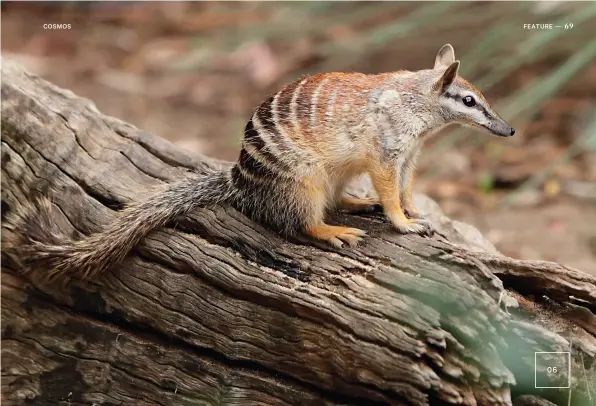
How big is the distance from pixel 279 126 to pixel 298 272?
0.56 meters

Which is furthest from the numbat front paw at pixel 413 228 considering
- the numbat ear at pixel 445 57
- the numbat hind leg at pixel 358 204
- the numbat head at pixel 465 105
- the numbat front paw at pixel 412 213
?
the numbat ear at pixel 445 57

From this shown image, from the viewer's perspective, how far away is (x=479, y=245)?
321 centimetres

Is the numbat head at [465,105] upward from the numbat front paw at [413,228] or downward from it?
upward

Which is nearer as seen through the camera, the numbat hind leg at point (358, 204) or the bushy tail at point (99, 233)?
the bushy tail at point (99, 233)

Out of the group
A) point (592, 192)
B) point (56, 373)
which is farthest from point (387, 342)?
point (592, 192)

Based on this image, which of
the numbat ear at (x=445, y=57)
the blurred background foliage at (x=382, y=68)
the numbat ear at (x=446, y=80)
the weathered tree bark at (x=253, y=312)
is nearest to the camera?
the weathered tree bark at (x=253, y=312)

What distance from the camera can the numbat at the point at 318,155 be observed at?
2693 mm

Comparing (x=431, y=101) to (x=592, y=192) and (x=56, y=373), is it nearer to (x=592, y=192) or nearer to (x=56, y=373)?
(x=56, y=373)

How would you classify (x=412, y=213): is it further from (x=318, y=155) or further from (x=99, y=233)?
(x=99, y=233)

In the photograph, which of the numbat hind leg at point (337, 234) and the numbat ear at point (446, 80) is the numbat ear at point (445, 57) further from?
the numbat hind leg at point (337, 234)

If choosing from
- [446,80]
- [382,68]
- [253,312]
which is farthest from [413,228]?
[382,68]

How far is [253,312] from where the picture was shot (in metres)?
2.57

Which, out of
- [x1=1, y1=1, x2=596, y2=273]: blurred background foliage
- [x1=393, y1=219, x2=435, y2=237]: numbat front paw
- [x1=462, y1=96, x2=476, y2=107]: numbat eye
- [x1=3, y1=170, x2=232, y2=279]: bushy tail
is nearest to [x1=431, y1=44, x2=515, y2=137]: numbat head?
[x1=462, y1=96, x2=476, y2=107]: numbat eye

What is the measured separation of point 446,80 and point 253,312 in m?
1.09
